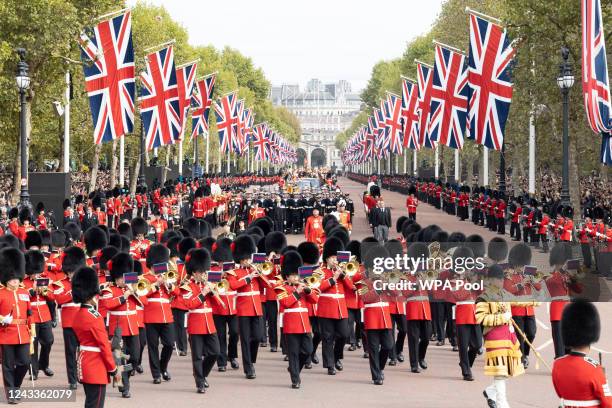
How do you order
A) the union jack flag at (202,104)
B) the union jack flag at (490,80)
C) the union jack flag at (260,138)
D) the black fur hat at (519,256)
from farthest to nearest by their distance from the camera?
the union jack flag at (260,138) < the union jack flag at (202,104) < the union jack flag at (490,80) < the black fur hat at (519,256)

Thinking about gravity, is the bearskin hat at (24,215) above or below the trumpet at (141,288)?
above

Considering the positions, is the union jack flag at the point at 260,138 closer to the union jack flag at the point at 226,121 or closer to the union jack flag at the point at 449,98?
the union jack flag at the point at 226,121

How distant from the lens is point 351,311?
14.4 meters

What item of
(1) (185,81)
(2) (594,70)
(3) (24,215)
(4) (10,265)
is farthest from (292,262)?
(1) (185,81)

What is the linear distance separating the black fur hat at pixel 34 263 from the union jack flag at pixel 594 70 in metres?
10.2

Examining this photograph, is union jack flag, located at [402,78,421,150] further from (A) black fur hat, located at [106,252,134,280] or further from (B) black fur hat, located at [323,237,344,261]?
(A) black fur hat, located at [106,252,134,280]

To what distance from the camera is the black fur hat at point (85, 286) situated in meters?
9.68

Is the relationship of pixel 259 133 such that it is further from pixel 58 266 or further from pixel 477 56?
pixel 58 266

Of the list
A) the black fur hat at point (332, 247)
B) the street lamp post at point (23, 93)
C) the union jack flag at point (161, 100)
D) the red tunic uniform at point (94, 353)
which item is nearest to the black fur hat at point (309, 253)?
the black fur hat at point (332, 247)

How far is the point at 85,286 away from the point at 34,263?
3.24 m

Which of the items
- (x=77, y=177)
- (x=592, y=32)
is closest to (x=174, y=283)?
(x=592, y=32)

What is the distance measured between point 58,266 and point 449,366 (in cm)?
498

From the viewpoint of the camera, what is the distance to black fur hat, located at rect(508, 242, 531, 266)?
12812 mm

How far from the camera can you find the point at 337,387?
12.3 meters
